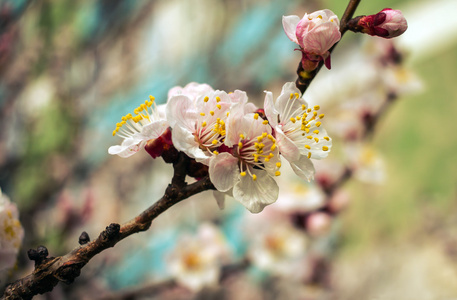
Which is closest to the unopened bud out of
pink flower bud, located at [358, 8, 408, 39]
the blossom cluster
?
pink flower bud, located at [358, 8, 408, 39]

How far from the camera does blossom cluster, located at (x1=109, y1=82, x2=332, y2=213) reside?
396mm

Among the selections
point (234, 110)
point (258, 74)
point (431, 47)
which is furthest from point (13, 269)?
point (431, 47)

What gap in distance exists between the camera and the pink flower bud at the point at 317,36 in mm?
399

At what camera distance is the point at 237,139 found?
41 centimetres

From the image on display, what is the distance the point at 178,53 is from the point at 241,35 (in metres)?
0.33

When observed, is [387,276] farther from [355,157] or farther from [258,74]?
[258,74]

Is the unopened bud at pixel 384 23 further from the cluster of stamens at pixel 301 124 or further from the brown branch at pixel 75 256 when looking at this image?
the brown branch at pixel 75 256

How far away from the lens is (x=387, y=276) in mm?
1626

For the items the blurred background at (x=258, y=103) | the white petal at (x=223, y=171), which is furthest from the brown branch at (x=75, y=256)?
the blurred background at (x=258, y=103)

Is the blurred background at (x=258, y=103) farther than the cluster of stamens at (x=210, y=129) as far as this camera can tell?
Yes

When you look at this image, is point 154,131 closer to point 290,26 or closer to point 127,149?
point 127,149

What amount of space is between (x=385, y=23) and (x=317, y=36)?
0.08 meters

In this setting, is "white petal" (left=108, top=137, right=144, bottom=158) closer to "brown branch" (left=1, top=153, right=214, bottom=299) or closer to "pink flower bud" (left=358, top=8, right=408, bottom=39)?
"brown branch" (left=1, top=153, right=214, bottom=299)

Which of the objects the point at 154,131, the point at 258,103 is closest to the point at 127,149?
the point at 154,131
